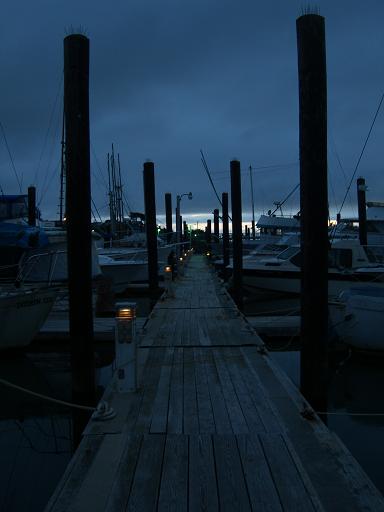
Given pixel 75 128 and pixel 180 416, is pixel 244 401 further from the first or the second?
pixel 75 128

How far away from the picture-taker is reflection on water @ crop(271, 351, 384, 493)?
6.32m

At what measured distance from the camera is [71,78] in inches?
286

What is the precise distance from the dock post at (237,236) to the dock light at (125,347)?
12192 mm

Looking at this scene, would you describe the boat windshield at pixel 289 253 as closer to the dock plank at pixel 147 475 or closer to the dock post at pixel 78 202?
the dock post at pixel 78 202

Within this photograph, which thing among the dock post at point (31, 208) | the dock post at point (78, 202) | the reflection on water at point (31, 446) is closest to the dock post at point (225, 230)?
the dock post at point (31, 208)

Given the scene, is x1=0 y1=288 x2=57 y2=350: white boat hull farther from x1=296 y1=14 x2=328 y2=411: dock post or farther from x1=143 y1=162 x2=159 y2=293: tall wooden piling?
x1=143 y1=162 x2=159 y2=293: tall wooden piling

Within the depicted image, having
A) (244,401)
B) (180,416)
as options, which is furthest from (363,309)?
(180,416)

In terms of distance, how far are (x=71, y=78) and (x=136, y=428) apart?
5152 mm

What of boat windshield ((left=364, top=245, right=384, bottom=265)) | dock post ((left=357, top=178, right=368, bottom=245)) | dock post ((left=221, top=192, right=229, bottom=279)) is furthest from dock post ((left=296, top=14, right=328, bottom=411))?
dock post ((left=221, top=192, right=229, bottom=279))

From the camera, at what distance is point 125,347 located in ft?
18.8

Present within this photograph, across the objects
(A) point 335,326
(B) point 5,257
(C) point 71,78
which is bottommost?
(A) point 335,326

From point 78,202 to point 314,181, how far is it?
3.45m

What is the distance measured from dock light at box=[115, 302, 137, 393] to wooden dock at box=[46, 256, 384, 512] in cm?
15

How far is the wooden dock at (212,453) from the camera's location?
3.47m
